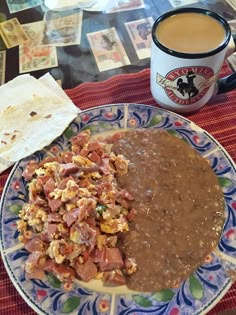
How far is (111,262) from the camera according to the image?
2.67 ft

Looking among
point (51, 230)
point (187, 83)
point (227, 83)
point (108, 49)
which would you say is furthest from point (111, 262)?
point (108, 49)

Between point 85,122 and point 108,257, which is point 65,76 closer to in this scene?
point 85,122

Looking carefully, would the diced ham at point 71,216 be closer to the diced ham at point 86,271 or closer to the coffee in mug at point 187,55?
the diced ham at point 86,271

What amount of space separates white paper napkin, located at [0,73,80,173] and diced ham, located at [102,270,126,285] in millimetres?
370

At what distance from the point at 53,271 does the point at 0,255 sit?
159 mm

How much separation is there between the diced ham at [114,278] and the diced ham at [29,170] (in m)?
0.29

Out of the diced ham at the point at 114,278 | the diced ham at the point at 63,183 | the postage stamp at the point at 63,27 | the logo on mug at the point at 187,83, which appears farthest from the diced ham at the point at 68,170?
the postage stamp at the point at 63,27

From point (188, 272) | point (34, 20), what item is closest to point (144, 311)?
point (188, 272)

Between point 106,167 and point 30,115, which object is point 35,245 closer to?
point 106,167

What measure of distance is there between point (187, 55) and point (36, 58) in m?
0.59

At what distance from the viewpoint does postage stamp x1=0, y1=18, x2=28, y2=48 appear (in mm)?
1425

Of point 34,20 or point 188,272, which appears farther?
point 34,20

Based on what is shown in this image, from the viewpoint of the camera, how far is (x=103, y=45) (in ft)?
4.58

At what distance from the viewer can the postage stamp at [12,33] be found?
1.42 m
